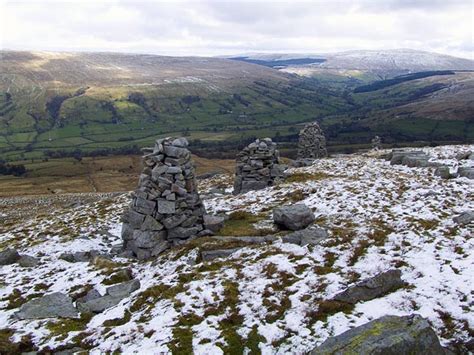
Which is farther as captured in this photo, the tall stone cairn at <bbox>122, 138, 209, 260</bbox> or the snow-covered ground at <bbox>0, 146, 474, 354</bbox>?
the tall stone cairn at <bbox>122, 138, 209, 260</bbox>

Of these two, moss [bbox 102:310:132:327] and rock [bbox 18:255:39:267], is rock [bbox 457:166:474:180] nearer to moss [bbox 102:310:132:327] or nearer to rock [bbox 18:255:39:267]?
moss [bbox 102:310:132:327]

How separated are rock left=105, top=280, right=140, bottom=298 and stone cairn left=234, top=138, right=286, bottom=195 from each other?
21.6 m

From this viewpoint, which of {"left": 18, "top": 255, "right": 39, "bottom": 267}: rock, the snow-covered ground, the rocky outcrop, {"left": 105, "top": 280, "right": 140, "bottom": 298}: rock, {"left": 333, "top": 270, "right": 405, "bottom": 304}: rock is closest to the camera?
the snow-covered ground

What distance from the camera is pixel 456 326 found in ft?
44.8

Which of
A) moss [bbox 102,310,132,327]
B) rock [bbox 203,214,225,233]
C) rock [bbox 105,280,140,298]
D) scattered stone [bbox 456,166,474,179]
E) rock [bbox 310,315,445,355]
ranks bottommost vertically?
rock [bbox 105,280,140,298]

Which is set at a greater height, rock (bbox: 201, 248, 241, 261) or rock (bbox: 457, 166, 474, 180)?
rock (bbox: 457, 166, 474, 180)

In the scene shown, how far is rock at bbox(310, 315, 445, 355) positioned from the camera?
449 inches

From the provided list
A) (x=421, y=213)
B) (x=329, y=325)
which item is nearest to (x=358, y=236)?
(x=421, y=213)

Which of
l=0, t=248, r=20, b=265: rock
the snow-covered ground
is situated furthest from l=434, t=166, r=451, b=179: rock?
l=0, t=248, r=20, b=265: rock

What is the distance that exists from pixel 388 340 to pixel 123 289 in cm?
1303

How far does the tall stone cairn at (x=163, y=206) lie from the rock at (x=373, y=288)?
1238 cm

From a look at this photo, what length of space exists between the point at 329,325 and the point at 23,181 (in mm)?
157558

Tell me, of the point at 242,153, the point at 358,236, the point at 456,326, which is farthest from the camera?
the point at 242,153

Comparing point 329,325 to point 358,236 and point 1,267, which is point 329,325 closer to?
point 358,236
